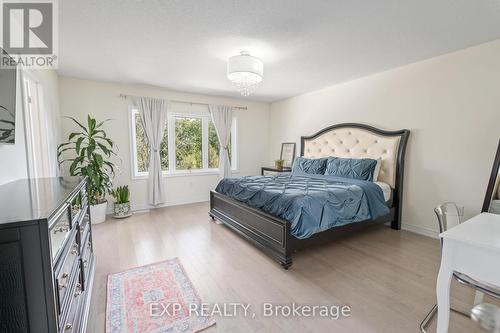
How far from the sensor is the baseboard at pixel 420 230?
10.2 feet

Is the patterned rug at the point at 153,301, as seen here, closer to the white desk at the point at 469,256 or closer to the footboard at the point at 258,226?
the footboard at the point at 258,226

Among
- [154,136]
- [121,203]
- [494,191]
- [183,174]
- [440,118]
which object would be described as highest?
[440,118]

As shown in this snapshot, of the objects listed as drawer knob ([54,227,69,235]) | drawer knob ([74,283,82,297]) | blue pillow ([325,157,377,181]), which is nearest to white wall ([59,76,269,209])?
blue pillow ([325,157,377,181])

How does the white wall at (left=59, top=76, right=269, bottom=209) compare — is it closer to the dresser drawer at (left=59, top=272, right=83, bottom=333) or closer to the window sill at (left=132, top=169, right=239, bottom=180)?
the window sill at (left=132, top=169, right=239, bottom=180)

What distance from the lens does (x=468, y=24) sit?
7.25 ft

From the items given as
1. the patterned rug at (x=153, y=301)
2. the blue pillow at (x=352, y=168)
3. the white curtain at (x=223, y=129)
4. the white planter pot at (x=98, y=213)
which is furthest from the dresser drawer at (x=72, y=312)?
the white curtain at (x=223, y=129)

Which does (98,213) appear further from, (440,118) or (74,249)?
(440,118)

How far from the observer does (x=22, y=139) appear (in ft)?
6.86

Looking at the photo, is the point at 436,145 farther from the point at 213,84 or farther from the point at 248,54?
the point at 213,84

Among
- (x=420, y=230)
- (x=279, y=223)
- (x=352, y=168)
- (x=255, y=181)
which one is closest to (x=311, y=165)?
(x=352, y=168)

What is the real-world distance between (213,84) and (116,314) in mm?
3598

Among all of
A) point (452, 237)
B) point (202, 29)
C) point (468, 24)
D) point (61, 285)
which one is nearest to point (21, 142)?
point (61, 285)

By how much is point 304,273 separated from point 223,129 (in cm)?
368

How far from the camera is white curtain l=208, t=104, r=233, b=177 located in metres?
5.12
